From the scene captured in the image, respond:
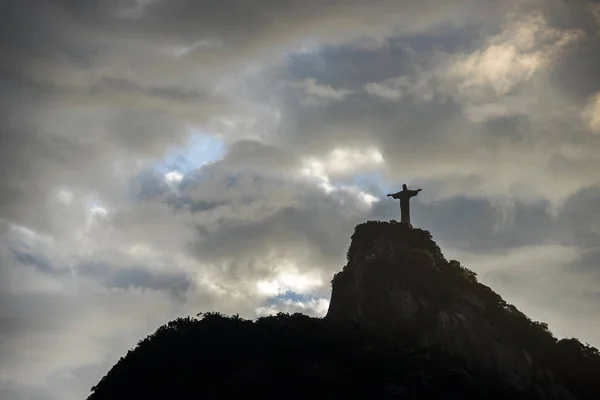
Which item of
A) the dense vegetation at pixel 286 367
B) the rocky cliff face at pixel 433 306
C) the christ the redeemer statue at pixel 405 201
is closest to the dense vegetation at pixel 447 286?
the rocky cliff face at pixel 433 306

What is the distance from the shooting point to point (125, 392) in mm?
69188

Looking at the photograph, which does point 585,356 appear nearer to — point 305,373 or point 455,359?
point 455,359

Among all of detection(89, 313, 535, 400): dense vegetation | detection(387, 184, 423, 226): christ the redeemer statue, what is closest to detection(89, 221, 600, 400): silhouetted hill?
detection(89, 313, 535, 400): dense vegetation

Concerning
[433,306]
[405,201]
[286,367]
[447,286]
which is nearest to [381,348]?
[286,367]

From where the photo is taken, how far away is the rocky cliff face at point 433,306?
79750mm

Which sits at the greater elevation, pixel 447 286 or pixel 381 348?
pixel 447 286

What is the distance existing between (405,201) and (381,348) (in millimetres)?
27769

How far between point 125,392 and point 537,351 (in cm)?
4993

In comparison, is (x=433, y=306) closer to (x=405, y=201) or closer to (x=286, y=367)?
(x=405, y=201)

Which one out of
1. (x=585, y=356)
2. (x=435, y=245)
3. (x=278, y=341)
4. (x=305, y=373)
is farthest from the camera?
(x=435, y=245)

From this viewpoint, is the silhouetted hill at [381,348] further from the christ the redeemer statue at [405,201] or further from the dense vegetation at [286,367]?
the christ the redeemer statue at [405,201]

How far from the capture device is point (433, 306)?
8219cm

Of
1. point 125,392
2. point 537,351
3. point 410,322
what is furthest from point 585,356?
point 125,392

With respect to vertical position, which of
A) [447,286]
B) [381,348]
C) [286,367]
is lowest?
[286,367]
